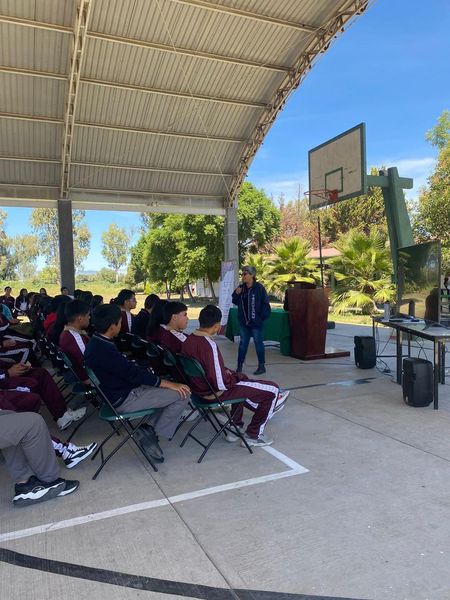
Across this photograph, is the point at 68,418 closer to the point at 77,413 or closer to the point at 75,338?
the point at 77,413

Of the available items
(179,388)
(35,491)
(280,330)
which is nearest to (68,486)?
(35,491)

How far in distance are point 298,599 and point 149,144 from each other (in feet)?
50.0

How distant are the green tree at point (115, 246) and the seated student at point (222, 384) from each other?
66605 mm

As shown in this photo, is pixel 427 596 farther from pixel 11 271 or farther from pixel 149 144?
pixel 11 271

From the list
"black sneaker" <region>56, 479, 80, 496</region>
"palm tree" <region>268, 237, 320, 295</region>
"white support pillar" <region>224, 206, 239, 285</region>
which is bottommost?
"black sneaker" <region>56, 479, 80, 496</region>

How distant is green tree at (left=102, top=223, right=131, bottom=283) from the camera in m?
68.1

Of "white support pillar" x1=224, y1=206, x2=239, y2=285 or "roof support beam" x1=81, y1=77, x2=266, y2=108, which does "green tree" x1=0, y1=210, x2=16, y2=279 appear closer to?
"white support pillar" x1=224, y1=206, x2=239, y2=285

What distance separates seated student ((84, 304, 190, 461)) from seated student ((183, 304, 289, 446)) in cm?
24

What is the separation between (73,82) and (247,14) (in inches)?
187

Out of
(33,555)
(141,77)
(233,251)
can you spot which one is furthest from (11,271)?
(33,555)

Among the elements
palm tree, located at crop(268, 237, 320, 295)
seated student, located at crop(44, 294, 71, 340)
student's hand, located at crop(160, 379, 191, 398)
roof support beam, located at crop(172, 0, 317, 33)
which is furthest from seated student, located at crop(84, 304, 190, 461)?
palm tree, located at crop(268, 237, 320, 295)

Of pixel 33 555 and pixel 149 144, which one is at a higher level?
pixel 149 144

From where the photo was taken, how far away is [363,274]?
49.8ft

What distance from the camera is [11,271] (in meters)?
60.5
